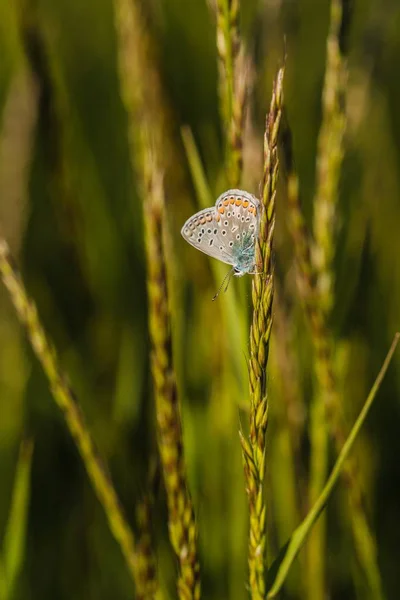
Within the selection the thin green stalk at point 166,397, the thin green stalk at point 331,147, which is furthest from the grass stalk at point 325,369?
the thin green stalk at point 166,397

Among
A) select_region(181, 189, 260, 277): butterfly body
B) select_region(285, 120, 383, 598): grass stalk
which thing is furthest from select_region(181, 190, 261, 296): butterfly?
select_region(285, 120, 383, 598): grass stalk

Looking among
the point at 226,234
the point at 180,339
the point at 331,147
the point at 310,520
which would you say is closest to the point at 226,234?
the point at 226,234

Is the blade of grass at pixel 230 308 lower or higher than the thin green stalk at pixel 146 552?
higher

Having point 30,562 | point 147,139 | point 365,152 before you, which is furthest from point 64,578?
point 365,152

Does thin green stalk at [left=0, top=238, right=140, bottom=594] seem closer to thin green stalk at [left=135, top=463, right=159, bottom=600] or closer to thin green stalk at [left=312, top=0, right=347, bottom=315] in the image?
thin green stalk at [left=135, top=463, right=159, bottom=600]

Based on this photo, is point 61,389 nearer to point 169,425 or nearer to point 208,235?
point 169,425

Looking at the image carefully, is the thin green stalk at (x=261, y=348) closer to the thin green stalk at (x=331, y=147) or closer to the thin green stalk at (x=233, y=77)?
the thin green stalk at (x=233, y=77)
